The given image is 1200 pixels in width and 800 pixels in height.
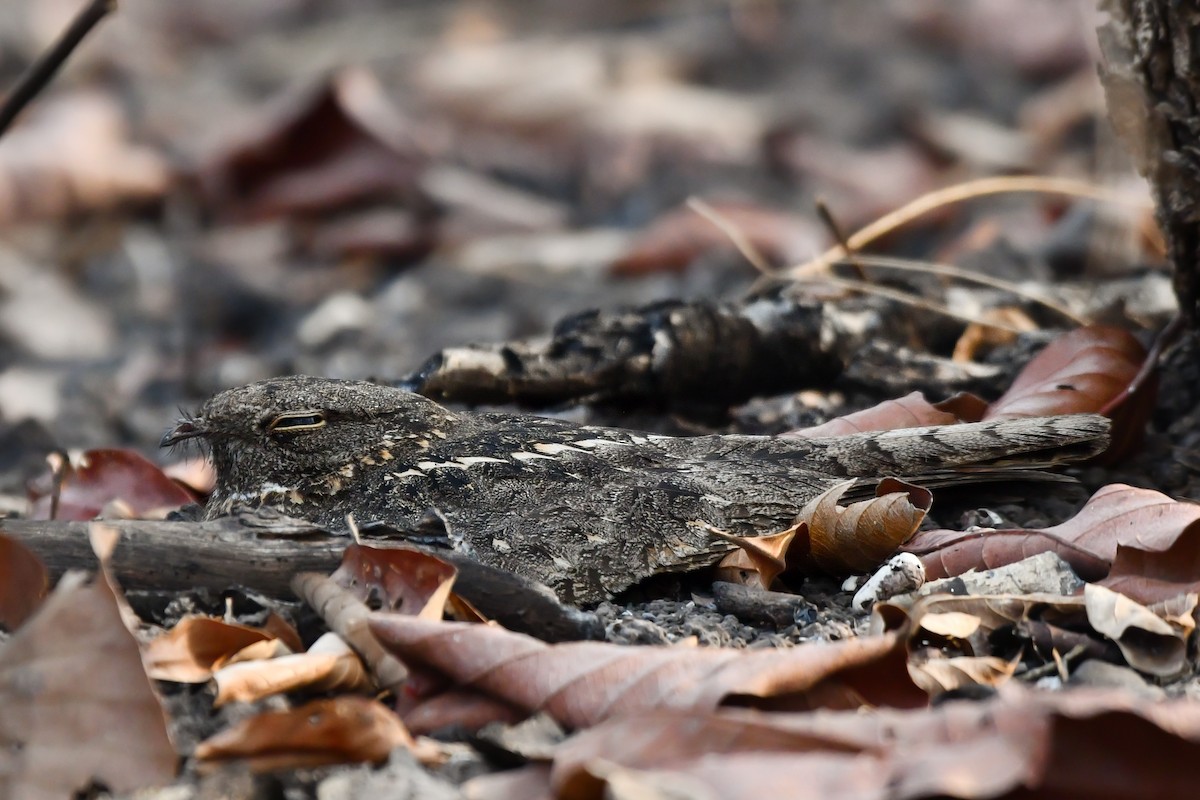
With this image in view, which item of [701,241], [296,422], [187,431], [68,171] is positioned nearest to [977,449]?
[296,422]

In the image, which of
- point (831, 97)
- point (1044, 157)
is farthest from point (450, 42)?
point (1044, 157)

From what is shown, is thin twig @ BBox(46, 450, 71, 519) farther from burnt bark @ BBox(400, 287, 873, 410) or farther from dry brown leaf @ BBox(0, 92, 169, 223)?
dry brown leaf @ BBox(0, 92, 169, 223)

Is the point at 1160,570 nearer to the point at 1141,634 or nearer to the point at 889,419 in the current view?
the point at 1141,634

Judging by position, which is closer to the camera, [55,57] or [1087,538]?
[1087,538]

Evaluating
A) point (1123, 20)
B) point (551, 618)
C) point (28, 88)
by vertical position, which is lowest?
point (551, 618)

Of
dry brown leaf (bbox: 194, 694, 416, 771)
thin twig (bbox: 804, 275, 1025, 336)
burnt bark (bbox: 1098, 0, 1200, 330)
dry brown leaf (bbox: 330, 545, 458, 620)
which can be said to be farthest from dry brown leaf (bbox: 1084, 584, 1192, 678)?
thin twig (bbox: 804, 275, 1025, 336)

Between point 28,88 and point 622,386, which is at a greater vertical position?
point 28,88

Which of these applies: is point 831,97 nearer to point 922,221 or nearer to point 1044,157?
point 1044,157
